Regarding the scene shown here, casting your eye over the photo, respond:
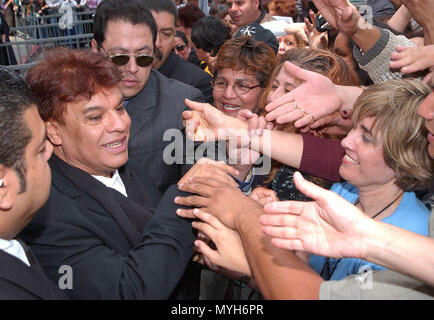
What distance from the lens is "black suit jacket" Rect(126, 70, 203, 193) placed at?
2.86 meters

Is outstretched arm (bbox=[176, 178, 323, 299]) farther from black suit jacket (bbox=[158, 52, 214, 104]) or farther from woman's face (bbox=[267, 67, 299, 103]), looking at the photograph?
black suit jacket (bbox=[158, 52, 214, 104])

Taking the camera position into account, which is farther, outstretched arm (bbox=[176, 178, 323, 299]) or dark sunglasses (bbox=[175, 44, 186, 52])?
dark sunglasses (bbox=[175, 44, 186, 52])

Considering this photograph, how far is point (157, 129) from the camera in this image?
2.90 metres

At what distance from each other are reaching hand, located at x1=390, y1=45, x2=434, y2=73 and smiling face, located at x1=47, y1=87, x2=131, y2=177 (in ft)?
5.12

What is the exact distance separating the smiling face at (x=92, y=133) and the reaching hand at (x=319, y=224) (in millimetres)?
1003

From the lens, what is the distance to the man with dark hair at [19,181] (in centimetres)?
137

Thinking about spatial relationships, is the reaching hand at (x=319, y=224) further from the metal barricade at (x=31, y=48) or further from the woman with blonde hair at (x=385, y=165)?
the metal barricade at (x=31, y=48)

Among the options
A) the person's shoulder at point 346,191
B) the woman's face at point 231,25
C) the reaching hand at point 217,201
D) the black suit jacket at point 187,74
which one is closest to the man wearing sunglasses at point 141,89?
the reaching hand at point 217,201

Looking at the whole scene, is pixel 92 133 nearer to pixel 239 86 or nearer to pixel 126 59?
pixel 126 59

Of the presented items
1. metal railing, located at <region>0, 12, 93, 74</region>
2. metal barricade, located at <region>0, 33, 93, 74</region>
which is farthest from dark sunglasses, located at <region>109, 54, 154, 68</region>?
metal barricade, located at <region>0, 33, 93, 74</region>

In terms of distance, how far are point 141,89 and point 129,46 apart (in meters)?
0.30

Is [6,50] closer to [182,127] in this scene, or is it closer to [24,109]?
[182,127]

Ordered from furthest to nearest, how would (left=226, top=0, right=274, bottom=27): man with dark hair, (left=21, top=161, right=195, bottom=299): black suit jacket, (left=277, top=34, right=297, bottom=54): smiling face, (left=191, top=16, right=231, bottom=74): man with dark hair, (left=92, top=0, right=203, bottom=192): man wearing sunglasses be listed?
1. (left=226, top=0, right=274, bottom=27): man with dark hair
2. (left=277, top=34, right=297, bottom=54): smiling face
3. (left=191, top=16, right=231, bottom=74): man with dark hair
4. (left=92, top=0, right=203, bottom=192): man wearing sunglasses
5. (left=21, top=161, right=195, bottom=299): black suit jacket

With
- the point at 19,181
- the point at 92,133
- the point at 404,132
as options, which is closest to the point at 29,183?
the point at 19,181
